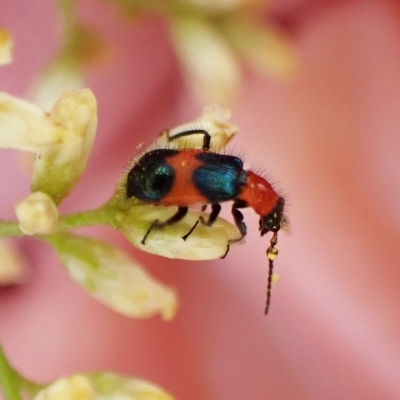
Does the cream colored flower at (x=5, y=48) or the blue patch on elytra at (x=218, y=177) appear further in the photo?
the blue patch on elytra at (x=218, y=177)

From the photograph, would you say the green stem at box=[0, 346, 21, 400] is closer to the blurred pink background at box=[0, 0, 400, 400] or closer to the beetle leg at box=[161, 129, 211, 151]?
the beetle leg at box=[161, 129, 211, 151]

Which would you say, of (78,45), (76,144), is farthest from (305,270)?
(76,144)

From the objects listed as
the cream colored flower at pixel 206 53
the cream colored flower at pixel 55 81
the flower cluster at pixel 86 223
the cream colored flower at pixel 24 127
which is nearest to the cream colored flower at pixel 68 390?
the flower cluster at pixel 86 223

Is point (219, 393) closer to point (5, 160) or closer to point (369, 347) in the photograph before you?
point (369, 347)

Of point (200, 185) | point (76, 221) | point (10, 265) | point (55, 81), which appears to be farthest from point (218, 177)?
point (10, 265)

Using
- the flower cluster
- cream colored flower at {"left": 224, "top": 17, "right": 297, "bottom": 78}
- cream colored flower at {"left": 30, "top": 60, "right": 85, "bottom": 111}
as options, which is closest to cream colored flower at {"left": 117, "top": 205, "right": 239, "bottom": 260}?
the flower cluster

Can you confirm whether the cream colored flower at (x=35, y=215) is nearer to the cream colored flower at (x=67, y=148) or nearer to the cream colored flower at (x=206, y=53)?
the cream colored flower at (x=67, y=148)

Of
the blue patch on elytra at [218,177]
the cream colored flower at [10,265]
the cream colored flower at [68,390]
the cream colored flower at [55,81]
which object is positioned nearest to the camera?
the cream colored flower at [68,390]

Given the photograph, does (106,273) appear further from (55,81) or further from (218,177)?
(55,81)
